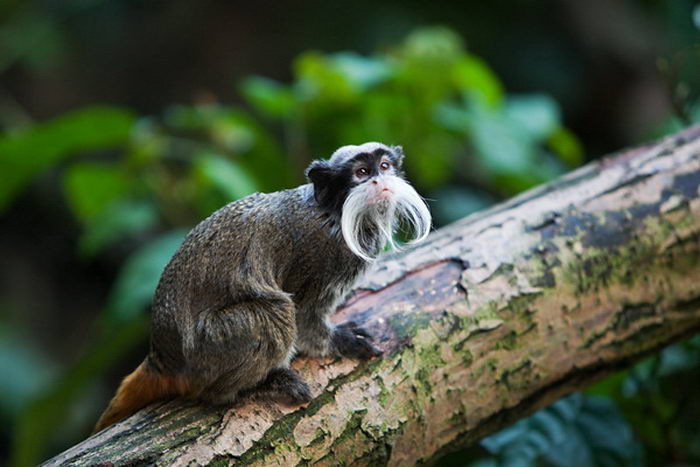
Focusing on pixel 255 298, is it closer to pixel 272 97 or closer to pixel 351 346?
pixel 351 346

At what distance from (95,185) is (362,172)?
2151mm

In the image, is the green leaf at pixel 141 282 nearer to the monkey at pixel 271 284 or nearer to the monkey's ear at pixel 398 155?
the monkey at pixel 271 284

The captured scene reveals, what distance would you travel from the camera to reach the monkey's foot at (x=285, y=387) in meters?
2.42

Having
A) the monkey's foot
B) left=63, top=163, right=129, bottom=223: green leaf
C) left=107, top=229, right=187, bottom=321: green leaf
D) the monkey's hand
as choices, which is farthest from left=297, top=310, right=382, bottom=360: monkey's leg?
→ left=63, top=163, right=129, bottom=223: green leaf

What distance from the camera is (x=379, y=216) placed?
2602 mm

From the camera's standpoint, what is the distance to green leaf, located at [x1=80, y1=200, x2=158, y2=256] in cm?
396

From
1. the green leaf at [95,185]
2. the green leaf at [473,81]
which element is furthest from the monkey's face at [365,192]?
the green leaf at [95,185]

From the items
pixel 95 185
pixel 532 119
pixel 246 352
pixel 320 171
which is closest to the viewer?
pixel 246 352

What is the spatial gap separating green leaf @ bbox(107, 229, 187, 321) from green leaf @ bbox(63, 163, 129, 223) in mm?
615

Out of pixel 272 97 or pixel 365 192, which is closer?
pixel 365 192

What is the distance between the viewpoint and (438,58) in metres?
4.16

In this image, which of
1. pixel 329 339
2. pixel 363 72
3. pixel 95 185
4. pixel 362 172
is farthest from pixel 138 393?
pixel 363 72

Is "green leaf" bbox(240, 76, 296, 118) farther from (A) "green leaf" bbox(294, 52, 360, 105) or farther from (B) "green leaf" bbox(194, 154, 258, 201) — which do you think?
(B) "green leaf" bbox(194, 154, 258, 201)

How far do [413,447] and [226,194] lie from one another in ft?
5.49
